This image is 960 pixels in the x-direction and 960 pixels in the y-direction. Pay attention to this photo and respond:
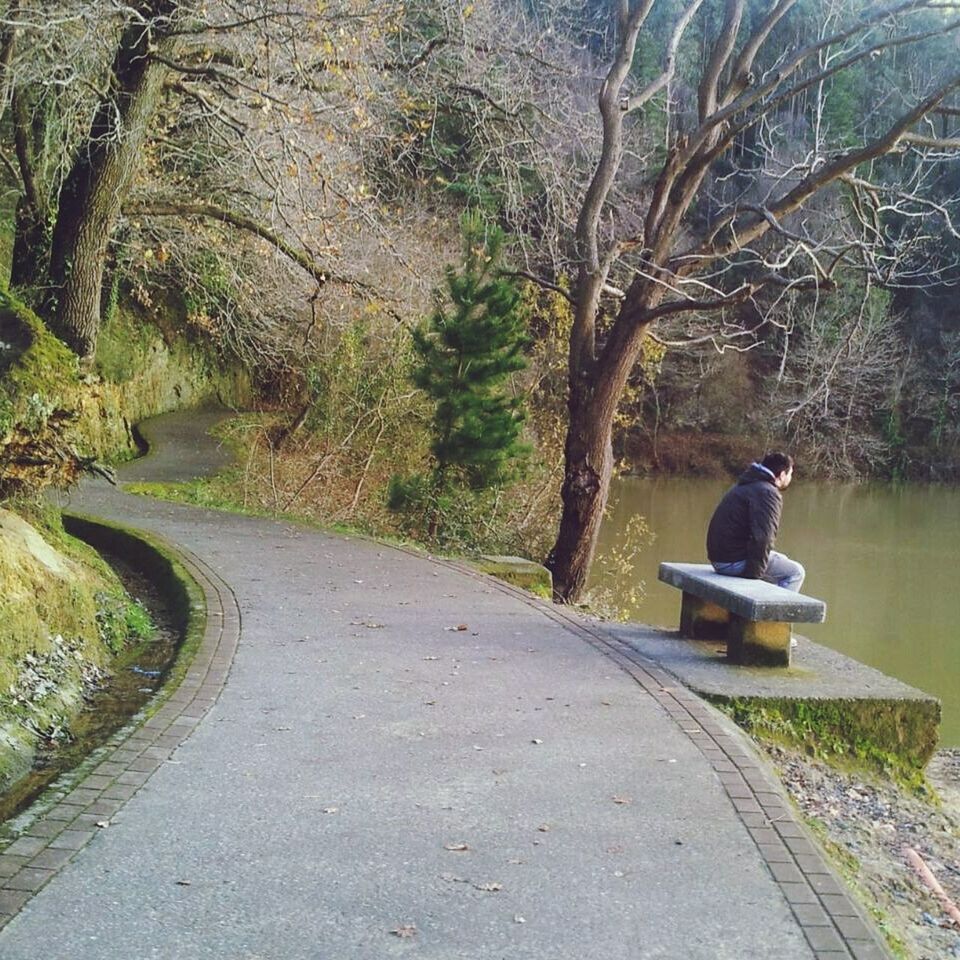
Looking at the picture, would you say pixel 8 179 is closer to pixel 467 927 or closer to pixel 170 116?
pixel 170 116

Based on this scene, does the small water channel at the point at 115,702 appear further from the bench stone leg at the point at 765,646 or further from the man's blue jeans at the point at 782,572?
the man's blue jeans at the point at 782,572

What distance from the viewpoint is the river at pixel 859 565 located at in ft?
56.1

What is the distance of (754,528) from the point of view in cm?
898

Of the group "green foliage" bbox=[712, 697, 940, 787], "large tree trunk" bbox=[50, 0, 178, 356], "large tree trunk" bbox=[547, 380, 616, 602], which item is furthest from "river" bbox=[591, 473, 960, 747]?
"large tree trunk" bbox=[50, 0, 178, 356]

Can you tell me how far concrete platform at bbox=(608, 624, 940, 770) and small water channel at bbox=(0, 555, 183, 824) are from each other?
11.4 ft

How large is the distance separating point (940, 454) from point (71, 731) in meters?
48.5

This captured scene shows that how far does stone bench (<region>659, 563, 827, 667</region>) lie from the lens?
782 cm

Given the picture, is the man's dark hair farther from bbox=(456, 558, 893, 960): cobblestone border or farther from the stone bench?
bbox=(456, 558, 893, 960): cobblestone border

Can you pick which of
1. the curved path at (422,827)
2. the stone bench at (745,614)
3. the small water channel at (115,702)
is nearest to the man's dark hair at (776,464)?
the stone bench at (745,614)

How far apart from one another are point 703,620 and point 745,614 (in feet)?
4.18

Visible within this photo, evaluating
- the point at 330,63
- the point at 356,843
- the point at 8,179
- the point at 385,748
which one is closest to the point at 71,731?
the point at 385,748

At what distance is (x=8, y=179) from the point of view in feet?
61.6

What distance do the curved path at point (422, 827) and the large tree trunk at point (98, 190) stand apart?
592 centimetres

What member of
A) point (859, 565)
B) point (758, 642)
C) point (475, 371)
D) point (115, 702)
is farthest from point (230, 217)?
point (859, 565)
